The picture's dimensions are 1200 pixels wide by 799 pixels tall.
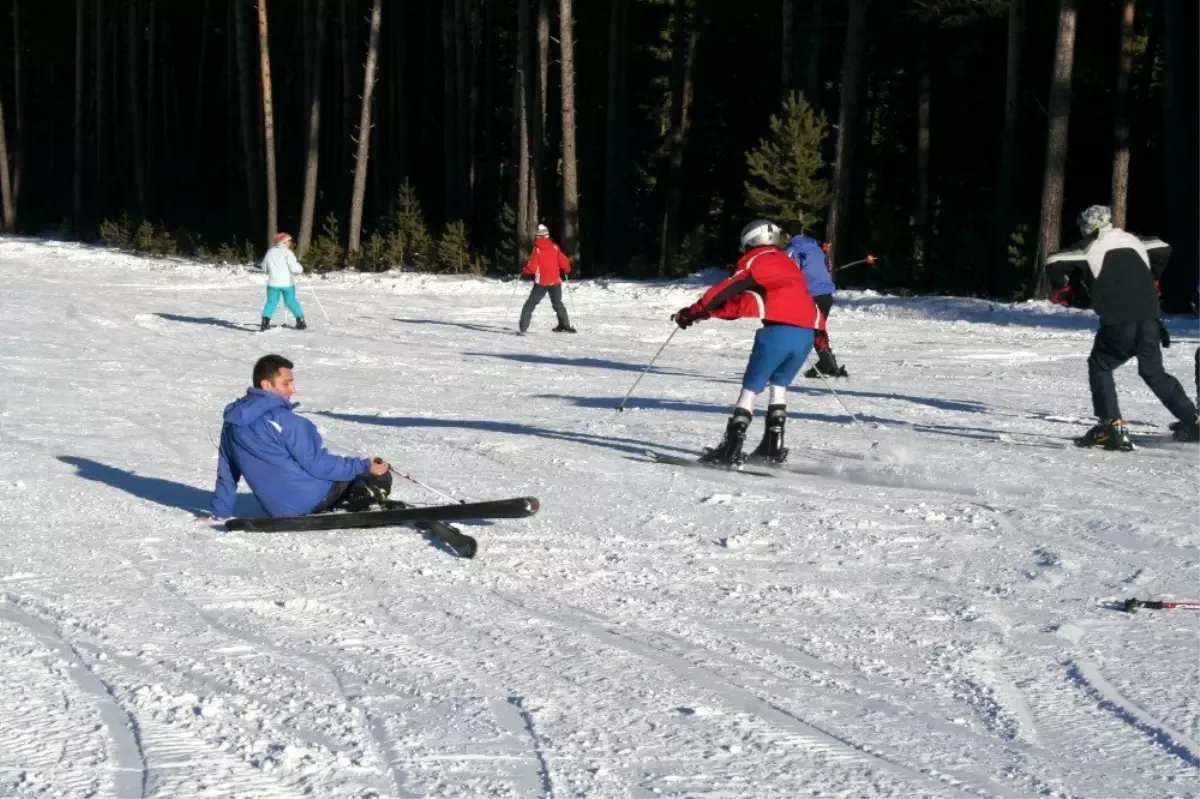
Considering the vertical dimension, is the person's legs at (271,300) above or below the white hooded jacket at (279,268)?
below

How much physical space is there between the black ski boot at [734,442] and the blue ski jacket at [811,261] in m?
4.98

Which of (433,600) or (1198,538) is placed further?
(1198,538)

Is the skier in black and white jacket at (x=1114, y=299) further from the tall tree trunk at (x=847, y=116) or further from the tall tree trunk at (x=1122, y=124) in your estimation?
the tall tree trunk at (x=847, y=116)

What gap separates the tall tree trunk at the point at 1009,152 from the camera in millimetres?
29250

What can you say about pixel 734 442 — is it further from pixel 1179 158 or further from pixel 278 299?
pixel 1179 158

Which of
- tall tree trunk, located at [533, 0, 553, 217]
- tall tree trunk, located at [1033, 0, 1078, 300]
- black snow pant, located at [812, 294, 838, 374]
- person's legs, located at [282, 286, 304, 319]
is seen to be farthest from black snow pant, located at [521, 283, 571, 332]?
tall tree trunk, located at [533, 0, 553, 217]

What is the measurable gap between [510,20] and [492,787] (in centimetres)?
4714

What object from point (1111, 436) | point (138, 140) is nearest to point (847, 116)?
point (1111, 436)

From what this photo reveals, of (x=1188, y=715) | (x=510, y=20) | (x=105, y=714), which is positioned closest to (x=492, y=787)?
(x=105, y=714)

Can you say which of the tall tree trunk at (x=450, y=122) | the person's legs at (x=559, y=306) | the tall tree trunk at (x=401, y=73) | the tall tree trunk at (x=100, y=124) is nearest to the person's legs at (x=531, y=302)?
the person's legs at (x=559, y=306)

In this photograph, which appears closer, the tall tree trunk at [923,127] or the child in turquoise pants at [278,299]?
the child in turquoise pants at [278,299]

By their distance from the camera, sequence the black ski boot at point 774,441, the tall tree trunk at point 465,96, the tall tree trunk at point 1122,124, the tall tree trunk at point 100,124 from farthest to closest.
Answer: the tall tree trunk at point 100,124, the tall tree trunk at point 465,96, the tall tree trunk at point 1122,124, the black ski boot at point 774,441

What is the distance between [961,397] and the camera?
14.9m

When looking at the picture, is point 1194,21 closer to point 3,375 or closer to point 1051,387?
point 1051,387
